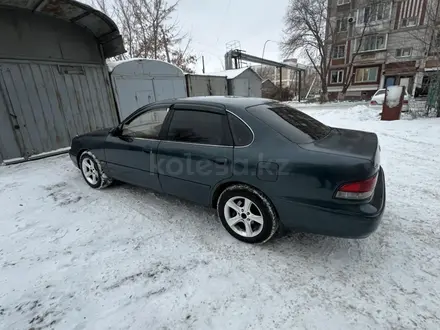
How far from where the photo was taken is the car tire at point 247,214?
2338mm

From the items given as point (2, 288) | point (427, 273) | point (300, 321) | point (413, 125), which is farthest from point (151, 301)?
point (413, 125)

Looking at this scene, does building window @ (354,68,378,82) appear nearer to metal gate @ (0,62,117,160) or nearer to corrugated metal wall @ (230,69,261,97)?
corrugated metal wall @ (230,69,261,97)

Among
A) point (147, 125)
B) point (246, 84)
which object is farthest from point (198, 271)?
point (246, 84)

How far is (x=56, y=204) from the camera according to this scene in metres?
3.59

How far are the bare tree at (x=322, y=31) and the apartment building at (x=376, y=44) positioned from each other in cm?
10

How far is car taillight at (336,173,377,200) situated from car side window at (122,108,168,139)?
88.1 inches

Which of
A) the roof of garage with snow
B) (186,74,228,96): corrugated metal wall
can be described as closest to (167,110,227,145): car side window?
the roof of garage with snow

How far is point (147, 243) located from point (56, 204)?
1980 mm

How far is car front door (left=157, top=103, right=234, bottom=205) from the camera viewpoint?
251 cm

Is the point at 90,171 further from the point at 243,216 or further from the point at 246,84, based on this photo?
the point at 246,84

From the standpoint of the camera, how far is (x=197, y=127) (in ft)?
9.01

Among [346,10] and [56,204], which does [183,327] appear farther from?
[346,10]

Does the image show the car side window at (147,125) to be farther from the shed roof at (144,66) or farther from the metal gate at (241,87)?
the metal gate at (241,87)

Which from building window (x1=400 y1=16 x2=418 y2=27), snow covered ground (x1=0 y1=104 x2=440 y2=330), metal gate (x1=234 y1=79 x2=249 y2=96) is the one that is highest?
building window (x1=400 y1=16 x2=418 y2=27)
